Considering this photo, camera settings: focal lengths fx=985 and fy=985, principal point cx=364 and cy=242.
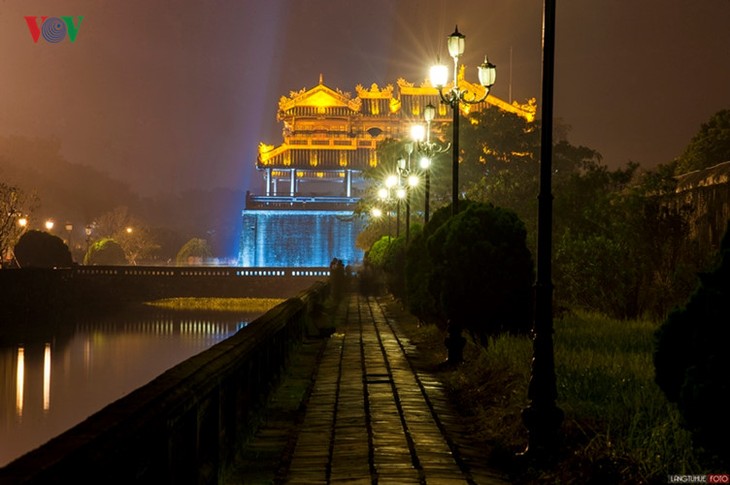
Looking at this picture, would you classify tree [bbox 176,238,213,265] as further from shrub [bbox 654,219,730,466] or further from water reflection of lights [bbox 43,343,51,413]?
shrub [bbox 654,219,730,466]

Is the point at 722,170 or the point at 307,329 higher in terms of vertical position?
the point at 722,170

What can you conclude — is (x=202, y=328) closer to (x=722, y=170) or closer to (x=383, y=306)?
(x=383, y=306)

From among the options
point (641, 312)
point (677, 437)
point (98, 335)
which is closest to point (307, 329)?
point (641, 312)

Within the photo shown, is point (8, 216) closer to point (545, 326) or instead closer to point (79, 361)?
point (79, 361)

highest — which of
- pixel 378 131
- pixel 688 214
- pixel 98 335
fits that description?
pixel 378 131

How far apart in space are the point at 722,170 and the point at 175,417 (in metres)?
20.6

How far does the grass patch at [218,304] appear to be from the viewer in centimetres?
7325

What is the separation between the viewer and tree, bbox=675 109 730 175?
55.8m

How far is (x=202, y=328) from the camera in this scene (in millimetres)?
59375

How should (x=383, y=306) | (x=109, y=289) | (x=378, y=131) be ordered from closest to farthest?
1. (x=383, y=306)
2. (x=109, y=289)
3. (x=378, y=131)

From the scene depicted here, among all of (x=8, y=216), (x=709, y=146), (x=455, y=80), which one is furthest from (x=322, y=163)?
(x=455, y=80)

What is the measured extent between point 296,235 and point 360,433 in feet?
284

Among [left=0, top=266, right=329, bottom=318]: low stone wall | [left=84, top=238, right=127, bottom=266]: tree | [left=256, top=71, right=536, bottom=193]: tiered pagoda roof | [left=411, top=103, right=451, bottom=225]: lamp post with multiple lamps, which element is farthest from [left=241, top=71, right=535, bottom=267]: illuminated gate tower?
[left=411, top=103, right=451, bottom=225]: lamp post with multiple lamps

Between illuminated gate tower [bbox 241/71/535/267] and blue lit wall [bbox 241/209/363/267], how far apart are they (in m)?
0.10
